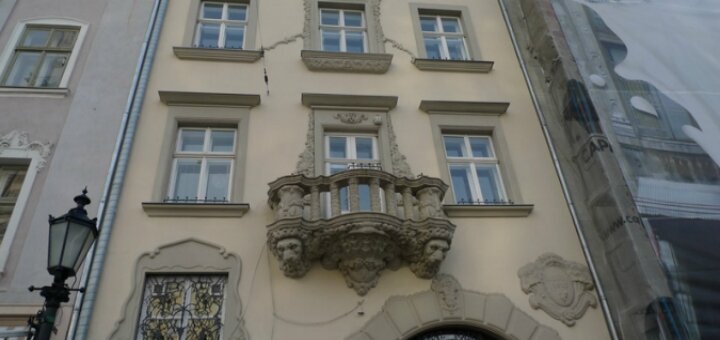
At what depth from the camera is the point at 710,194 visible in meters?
7.20

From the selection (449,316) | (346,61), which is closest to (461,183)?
(449,316)

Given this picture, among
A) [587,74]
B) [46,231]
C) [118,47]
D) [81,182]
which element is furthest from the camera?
[118,47]

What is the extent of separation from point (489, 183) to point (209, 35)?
5967mm

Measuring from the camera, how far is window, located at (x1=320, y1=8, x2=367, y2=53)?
1009 centimetres

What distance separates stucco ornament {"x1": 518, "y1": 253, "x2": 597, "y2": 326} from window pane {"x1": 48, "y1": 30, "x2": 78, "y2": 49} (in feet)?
28.5

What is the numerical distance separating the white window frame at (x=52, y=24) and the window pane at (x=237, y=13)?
2.64m

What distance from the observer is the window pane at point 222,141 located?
329 inches

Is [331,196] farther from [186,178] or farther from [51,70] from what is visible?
[51,70]

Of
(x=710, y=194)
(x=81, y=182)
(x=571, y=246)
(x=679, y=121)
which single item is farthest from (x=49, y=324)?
(x=679, y=121)

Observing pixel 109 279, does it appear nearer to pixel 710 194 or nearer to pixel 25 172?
pixel 25 172

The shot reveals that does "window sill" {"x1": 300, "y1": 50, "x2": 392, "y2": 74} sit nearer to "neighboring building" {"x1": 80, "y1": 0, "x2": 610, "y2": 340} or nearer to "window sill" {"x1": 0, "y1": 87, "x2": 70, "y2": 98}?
"neighboring building" {"x1": 80, "y1": 0, "x2": 610, "y2": 340}

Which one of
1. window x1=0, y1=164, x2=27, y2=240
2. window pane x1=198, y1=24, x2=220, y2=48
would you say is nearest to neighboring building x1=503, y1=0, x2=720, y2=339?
window pane x1=198, y1=24, x2=220, y2=48

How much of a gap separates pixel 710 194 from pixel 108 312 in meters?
8.23

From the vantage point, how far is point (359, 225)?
661 centimetres
